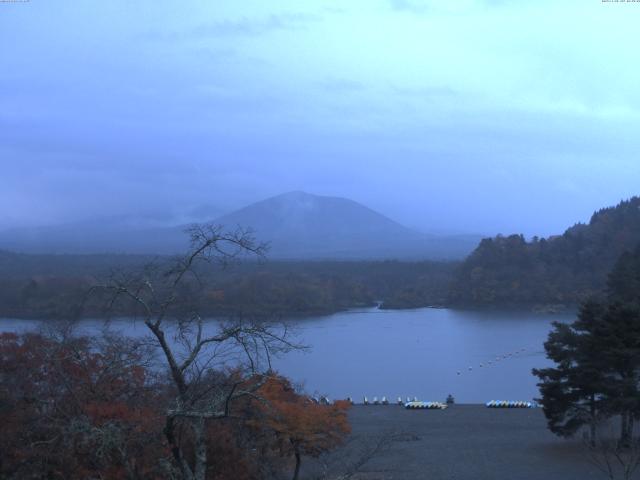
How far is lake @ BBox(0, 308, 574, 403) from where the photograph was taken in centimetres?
1204

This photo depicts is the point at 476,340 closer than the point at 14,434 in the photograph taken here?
No

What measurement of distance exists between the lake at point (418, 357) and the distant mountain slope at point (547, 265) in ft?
13.9

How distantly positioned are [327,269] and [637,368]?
27736 millimetres

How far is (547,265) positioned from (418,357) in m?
15.6

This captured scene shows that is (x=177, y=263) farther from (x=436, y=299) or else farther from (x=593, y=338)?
(x=436, y=299)

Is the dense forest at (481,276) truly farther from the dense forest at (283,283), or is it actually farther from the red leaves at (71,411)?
the red leaves at (71,411)

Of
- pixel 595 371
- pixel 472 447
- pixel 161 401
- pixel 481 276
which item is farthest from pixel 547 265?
pixel 161 401

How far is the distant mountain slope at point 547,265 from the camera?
27328 mm

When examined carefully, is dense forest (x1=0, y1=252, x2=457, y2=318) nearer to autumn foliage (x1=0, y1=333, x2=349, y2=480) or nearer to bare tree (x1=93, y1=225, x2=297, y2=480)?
autumn foliage (x1=0, y1=333, x2=349, y2=480)

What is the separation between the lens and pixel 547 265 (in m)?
29.2

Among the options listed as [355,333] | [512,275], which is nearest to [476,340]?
[355,333]

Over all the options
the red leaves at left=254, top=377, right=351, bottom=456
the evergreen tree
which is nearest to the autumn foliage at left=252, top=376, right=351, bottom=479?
the red leaves at left=254, top=377, right=351, bottom=456

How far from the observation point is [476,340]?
700 inches

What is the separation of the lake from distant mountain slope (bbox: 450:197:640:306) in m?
4.24
